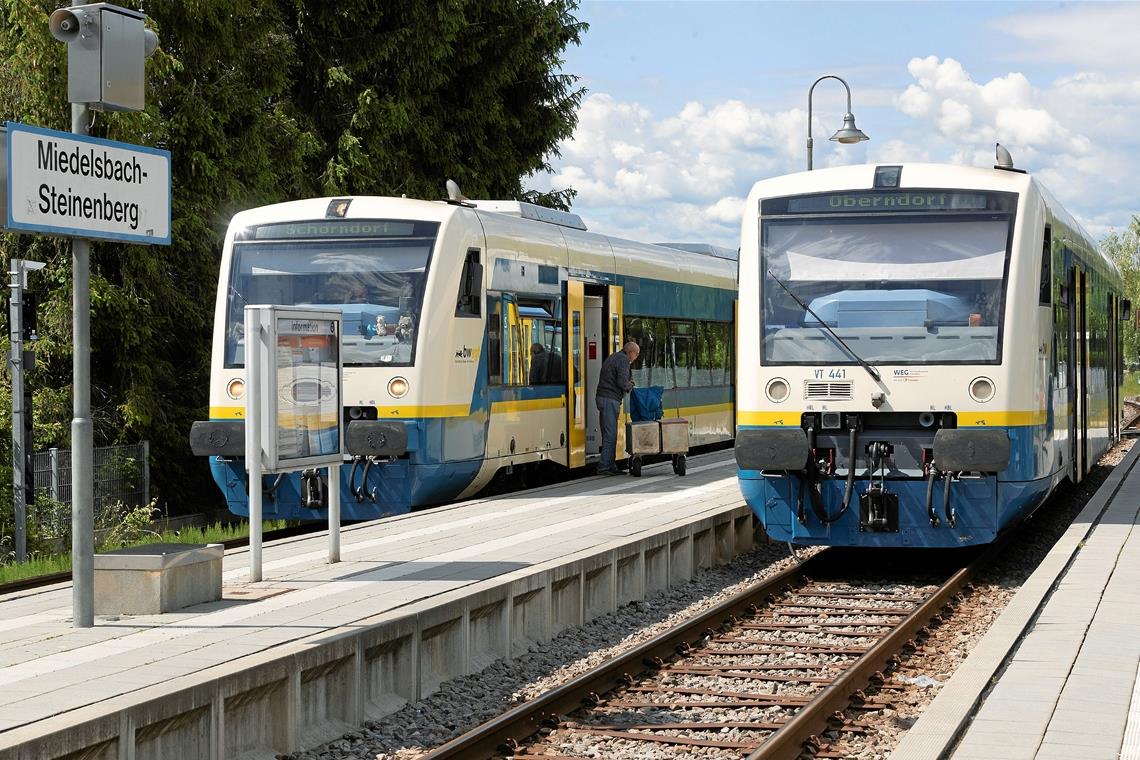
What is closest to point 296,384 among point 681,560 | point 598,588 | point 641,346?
point 598,588

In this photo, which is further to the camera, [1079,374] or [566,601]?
[1079,374]

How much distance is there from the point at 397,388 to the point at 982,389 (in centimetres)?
589

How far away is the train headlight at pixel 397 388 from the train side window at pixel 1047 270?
6.04 m

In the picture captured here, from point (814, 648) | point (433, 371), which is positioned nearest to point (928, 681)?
point (814, 648)

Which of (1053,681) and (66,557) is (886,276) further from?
(66,557)

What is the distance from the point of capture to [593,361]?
20.8 metres

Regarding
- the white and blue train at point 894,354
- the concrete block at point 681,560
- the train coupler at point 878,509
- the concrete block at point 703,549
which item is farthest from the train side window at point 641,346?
the train coupler at point 878,509

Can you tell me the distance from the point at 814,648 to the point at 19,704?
17.9 feet

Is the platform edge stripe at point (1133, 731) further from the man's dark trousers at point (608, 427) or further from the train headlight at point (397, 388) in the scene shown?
the man's dark trousers at point (608, 427)

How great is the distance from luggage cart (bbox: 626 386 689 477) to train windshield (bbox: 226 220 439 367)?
15.1ft

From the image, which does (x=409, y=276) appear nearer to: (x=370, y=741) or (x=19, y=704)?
(x=370, y=741)

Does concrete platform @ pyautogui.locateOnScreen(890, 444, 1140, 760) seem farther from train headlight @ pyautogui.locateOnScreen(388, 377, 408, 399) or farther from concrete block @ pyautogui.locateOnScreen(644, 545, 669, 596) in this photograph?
train headlight @ pyautogui.locateOnScreen(388, 377, 408, 399)

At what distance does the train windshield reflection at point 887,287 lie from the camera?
41.7 feet

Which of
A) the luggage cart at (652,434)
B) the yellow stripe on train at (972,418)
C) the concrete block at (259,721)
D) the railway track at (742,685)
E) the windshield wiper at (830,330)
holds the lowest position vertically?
the railway track at (742,685)
